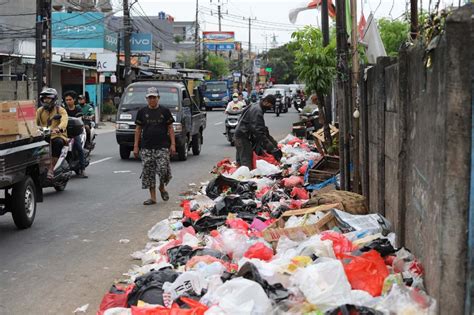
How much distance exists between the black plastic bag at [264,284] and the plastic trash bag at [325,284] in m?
0.14

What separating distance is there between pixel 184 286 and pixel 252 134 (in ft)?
24.7

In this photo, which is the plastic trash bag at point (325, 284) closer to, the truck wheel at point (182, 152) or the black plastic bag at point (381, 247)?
the black plastic bag at point (381, 247)

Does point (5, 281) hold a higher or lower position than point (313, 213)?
lower

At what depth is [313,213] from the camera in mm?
7555

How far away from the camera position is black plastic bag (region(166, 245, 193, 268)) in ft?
22.5

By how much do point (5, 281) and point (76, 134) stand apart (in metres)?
6.78

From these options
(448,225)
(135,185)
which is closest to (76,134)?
(135,185)

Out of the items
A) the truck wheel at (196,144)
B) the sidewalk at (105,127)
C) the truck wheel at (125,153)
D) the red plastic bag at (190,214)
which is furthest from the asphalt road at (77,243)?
the sidewalk at (105,127)

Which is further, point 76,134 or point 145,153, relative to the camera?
point 76,134

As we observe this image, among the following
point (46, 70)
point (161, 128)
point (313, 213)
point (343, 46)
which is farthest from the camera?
point (46, 70)

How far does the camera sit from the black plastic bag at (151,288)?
5562 mm

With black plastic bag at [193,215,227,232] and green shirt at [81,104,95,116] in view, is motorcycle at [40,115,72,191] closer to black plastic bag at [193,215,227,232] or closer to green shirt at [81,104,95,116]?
black plastic bag at [193,215,227,232]

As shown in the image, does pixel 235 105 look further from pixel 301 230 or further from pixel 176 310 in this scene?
pixel 176 310

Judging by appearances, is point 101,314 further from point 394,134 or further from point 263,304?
point 394,134
